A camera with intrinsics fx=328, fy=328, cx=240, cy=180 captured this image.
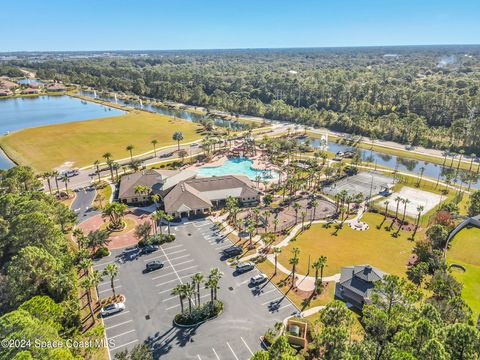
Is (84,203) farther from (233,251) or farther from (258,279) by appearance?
(258,279)

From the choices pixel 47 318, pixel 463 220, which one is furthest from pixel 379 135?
pixel 47 318

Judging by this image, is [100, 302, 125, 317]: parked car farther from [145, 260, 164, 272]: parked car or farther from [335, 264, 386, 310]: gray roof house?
[335, 264, 386, 310]: gray roof house

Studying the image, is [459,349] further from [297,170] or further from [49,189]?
[49,189]

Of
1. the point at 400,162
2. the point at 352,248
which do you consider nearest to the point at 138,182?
the point at 352,248

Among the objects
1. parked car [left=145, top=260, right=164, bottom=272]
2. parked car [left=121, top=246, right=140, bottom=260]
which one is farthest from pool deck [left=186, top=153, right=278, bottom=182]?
parked car [left=145, top=260, right=164, bottom=272]

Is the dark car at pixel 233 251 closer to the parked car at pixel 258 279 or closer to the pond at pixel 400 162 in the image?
the parked car at pixel 258 279

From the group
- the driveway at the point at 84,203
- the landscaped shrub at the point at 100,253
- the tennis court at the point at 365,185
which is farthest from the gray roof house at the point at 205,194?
the tennis court at the point at 365,185
